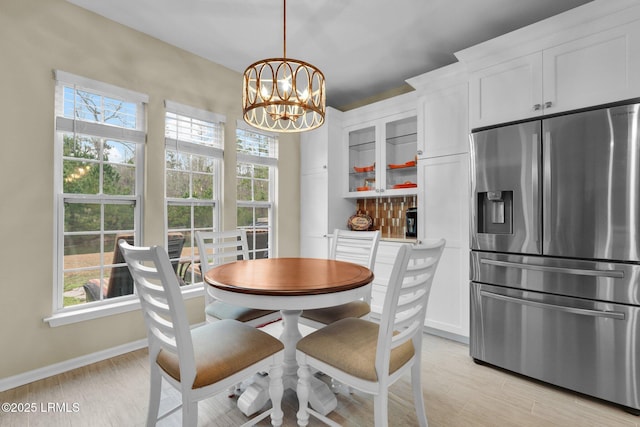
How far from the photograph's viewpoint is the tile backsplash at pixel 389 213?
3676mm

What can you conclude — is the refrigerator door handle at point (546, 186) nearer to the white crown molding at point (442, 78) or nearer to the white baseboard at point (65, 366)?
the white crown molding at point (442, 78)

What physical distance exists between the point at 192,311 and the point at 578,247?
3.22 metres

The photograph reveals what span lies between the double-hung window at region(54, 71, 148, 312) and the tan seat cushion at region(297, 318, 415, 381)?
1997 millimetres

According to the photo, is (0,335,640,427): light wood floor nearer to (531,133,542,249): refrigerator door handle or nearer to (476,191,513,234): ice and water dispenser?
(531,133,542,249): refrigerator door handle

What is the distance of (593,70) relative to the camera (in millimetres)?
1977

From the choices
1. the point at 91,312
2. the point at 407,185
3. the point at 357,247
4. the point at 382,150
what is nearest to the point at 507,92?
the point at 407,185

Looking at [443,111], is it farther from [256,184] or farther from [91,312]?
[91,312]

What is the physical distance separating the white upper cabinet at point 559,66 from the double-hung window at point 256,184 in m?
2.29

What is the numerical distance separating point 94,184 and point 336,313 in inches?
86.9

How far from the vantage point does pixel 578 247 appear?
1.99 metres

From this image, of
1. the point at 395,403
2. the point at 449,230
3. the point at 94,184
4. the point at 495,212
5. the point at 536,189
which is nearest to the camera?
the point at 395,403

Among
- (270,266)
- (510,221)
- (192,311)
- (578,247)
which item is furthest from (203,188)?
(578,247)

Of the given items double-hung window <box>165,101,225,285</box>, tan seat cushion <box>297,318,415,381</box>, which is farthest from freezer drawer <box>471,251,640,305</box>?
double-hung window <box>165,101,225,285</box>

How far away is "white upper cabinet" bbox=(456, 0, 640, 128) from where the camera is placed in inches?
73.9
